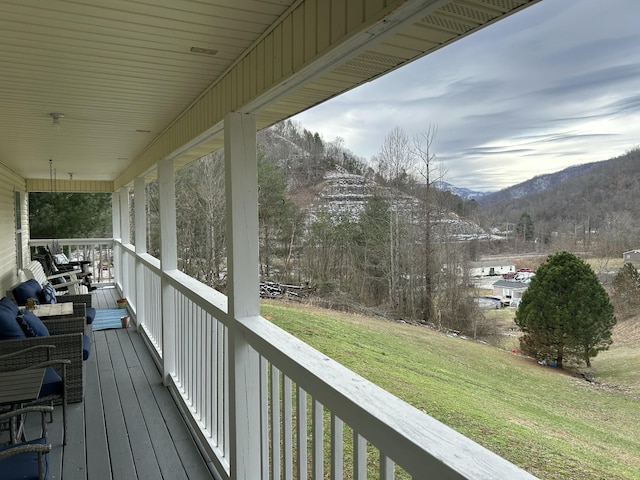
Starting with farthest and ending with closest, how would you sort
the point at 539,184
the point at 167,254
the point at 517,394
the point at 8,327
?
the point at 167,254 → the point at 8,327 → the point at 517,394 → the point at 539,184

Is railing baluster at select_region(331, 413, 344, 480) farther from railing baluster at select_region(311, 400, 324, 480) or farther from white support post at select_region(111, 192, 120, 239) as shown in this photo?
white support post at select_region(111, 192, 120, 239)

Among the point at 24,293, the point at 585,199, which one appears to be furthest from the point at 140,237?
the point at 585,199

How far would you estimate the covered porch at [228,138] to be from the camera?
1.34 metres

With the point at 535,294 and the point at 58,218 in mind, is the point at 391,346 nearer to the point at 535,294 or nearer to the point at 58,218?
the point at 535,294

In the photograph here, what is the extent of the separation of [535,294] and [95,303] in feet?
29.2

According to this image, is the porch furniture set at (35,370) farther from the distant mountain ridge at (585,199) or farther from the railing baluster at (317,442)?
the distant mountain ridge at (585,199)

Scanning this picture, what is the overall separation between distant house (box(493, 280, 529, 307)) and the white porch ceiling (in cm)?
118

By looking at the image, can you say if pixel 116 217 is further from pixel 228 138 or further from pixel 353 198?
pixel 228 138

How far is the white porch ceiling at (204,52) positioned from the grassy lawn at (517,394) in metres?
1.29

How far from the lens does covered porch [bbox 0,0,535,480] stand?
1.34 metres

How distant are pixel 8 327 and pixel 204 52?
9.63 ft

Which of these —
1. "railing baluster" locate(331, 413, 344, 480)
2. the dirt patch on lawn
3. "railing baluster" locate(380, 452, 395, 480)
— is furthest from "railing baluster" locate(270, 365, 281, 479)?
the dirt patch on lawn

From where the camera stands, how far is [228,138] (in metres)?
2.56

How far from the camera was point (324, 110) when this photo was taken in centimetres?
601
